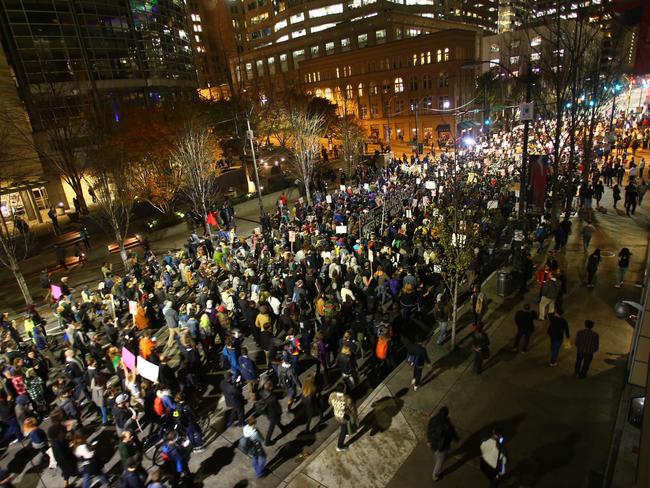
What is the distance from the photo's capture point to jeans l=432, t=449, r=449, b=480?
6848 mm

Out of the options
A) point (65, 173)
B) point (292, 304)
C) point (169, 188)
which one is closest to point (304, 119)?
point (169, 188)

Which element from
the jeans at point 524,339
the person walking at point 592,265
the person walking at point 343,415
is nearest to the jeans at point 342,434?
the person walking at point 343,415

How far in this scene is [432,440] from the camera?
665 centimetres

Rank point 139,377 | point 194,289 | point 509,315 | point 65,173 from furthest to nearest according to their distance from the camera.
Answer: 1. point 65,173
2. point 194,289
3. point 509,315
4. point 139,377

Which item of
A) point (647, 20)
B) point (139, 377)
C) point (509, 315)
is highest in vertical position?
point (647, 20)

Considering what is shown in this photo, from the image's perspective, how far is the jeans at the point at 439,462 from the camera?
22.5ft

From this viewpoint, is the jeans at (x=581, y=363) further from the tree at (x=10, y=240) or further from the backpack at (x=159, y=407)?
the tree at (x=10, y=240)

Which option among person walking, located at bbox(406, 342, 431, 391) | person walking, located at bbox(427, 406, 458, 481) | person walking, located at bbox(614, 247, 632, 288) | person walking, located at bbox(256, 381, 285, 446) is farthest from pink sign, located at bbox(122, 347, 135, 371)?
person walking, located at bbox(614, 247, 632, 288)

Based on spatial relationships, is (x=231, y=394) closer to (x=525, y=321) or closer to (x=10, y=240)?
(x=525, y=321)

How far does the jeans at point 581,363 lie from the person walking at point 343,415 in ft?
17.5

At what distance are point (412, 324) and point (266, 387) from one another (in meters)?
6.00

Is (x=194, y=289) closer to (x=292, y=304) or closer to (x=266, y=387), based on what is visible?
(x=292, y=304)

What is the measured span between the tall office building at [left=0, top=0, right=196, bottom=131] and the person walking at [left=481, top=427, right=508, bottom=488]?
31.6 meters

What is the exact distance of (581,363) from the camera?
30.7ft
